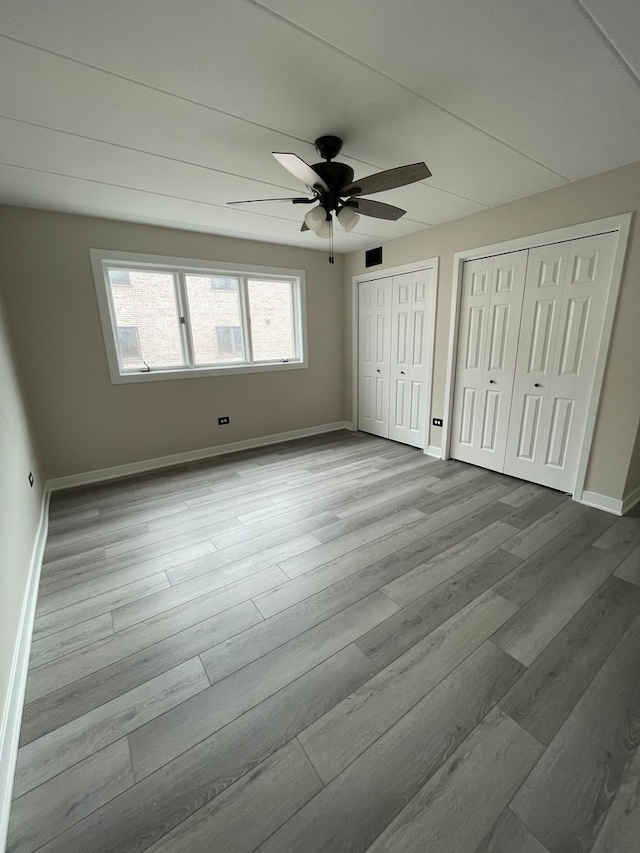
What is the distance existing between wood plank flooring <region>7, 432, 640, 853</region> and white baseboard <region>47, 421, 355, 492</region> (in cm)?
90

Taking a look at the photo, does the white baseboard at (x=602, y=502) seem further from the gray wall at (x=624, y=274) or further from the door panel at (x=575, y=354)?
→ the door panel at (x=575, y=354)

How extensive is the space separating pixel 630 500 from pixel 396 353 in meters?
2.68

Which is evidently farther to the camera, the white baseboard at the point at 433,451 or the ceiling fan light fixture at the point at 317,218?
the white baseboard at the point at 433,451

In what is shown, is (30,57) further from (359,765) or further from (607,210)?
(607,210)

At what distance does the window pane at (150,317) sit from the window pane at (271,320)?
0.95m

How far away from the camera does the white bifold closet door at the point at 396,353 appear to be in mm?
3938

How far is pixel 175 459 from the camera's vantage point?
3.97 m

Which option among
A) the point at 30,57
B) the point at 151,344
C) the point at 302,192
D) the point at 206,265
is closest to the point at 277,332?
the point at 206,265

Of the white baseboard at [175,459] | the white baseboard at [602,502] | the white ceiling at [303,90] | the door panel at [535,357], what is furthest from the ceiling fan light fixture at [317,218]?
the white baseboard at [602,502]

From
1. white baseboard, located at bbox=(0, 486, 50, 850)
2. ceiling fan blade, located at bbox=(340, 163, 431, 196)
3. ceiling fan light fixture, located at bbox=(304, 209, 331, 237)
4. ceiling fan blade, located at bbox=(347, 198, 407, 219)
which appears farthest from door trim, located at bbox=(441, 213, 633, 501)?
white baseboard, located at bbox=(0, 486, 50, 850)

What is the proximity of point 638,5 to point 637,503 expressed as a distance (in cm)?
307

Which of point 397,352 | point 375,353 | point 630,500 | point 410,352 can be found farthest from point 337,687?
point 375,353

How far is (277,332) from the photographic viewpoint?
4.52 m

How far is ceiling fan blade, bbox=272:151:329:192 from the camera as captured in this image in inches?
64.2
